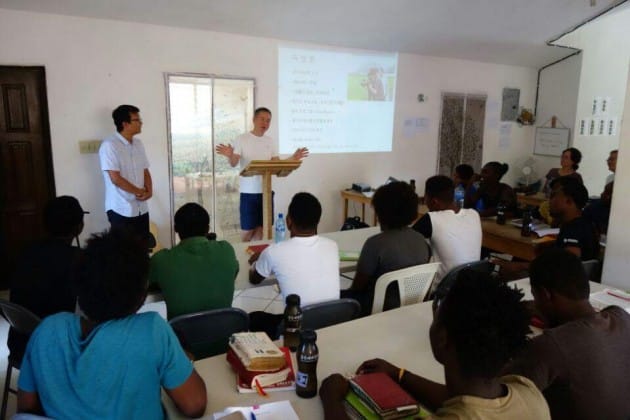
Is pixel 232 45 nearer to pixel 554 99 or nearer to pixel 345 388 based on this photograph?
pixel 345 388

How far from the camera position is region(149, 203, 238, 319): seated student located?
1.99 m

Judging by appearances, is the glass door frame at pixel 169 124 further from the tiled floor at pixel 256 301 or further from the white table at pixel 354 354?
the white table at pixel 354 354

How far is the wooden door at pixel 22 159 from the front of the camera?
154 inches

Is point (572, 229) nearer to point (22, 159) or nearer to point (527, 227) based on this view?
point (527, 227)

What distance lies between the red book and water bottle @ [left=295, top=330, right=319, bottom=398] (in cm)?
13

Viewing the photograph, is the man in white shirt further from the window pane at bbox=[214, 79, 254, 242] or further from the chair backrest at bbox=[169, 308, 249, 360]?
the chair backrest at bbox=[169, 308, 249, 360]

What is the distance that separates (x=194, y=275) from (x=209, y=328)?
0.78 feet

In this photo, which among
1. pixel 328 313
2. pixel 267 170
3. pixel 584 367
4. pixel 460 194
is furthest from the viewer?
pixel 460 194

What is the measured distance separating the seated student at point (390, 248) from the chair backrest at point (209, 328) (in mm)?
730

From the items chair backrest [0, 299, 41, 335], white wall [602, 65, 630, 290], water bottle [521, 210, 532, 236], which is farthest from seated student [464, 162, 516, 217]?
chair backrest [0, 299, 41, 335]

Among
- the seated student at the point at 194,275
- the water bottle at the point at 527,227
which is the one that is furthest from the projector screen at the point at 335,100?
the seated student at the point at 194,275

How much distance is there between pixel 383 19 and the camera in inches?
196

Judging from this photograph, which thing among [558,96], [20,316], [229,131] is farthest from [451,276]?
[558,96]

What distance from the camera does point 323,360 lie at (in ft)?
5.57
